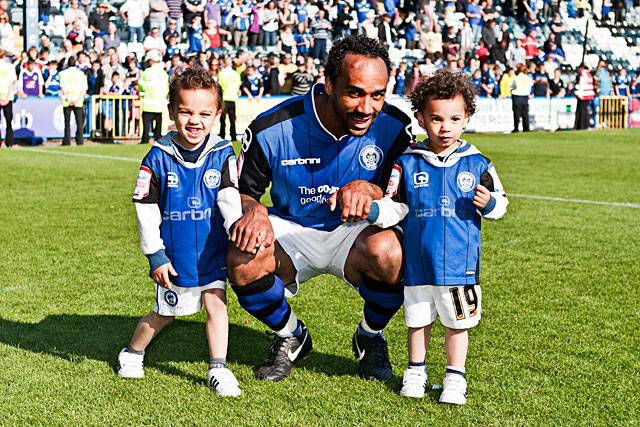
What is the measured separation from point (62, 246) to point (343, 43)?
12.8ft

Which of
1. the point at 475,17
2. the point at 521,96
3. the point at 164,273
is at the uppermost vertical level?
the point at 475,17

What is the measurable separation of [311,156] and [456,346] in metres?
1.15

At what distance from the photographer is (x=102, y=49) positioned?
23125 millimetres

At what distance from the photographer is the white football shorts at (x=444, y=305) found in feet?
12.9

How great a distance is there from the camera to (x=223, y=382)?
3953 mm

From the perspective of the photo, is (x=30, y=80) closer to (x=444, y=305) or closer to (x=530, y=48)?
(x=530, y=48)

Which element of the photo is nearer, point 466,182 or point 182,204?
point 466,182

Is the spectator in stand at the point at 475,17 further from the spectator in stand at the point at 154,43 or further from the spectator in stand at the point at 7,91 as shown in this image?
the spectator in stand at the point at 7,91

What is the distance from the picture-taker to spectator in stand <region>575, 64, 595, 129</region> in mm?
26953

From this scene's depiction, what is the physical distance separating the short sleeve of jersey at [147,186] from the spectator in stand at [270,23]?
76.4 feet

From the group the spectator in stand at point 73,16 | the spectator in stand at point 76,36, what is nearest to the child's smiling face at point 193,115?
the spectator in stand at point 76,36

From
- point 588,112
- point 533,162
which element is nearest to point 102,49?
point 533,162

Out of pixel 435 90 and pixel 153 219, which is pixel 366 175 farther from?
pixel 153 219

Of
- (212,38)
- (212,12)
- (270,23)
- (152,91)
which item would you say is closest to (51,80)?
(152,91)
